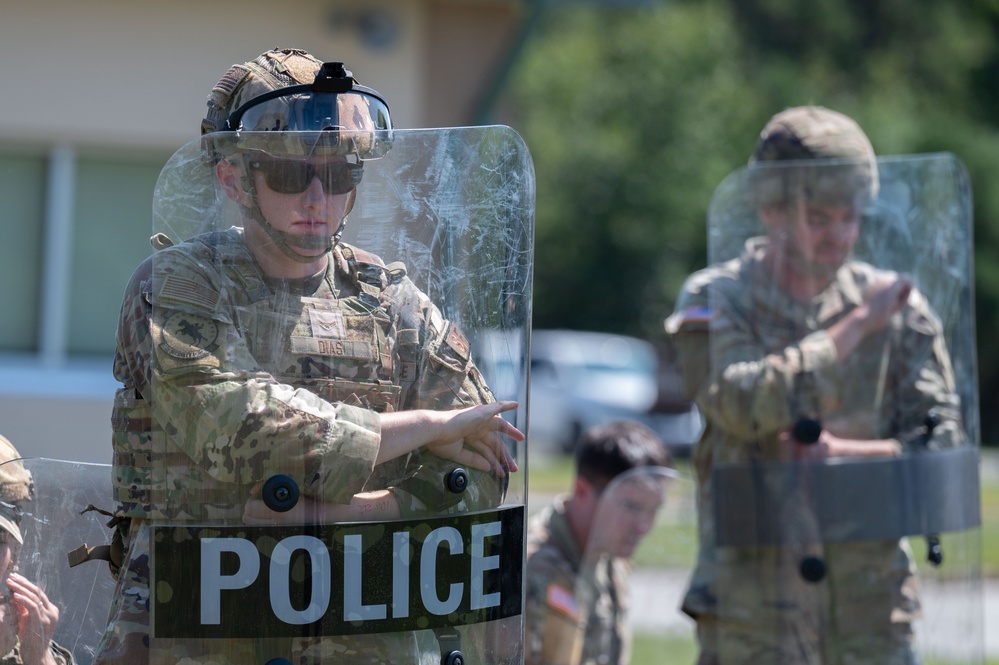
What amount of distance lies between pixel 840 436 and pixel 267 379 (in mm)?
1996

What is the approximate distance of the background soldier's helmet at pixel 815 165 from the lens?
381cm

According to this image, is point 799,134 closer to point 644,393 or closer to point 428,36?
point 428,36

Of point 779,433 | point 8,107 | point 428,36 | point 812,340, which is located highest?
point 428,36

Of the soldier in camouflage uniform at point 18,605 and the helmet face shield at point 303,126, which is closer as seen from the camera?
the helmet face shield at point 303,126

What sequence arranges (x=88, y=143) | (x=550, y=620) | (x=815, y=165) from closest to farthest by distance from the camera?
(x=815, y=165)
(x=550, y=620)
(x=88, y=143)

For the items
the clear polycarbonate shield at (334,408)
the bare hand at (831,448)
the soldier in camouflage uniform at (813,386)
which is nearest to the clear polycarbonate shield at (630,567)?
the soldier in camouflage uniform at (813,386)

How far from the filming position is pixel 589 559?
417 cm

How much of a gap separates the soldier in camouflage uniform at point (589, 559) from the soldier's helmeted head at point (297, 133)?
1.95 meters

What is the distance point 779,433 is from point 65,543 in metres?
1.95

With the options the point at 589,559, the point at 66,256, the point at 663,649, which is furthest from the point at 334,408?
the point at 66,256

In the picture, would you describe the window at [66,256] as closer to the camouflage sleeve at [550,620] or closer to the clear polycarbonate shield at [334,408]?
the camouflage sleeve at [550,620]

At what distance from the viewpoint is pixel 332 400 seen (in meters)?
2.33

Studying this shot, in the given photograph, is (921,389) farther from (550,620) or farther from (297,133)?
(297,133)

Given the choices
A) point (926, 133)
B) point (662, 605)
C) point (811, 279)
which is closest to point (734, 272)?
point (811, 279)
